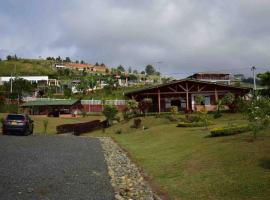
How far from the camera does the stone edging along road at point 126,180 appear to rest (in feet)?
48.6

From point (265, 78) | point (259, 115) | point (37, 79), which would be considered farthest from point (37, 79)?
point (259, 115)

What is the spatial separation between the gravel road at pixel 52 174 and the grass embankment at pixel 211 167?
2.26 m

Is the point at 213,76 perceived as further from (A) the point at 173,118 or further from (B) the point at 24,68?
(B) the point at 24,68

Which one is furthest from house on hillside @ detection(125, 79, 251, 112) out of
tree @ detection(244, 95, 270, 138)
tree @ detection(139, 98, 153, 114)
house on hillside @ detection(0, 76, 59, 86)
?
house on hillside @ detection(0, 76, 59, 86)

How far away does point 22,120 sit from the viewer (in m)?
38.9

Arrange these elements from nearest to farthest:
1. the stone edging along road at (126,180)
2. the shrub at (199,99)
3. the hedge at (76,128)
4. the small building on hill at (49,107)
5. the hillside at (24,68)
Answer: the stone edging along road at (126,180), the hedge at (76,128), the shrub at (199,99), the small building on hill at (49,107), the hillside at (24,68)

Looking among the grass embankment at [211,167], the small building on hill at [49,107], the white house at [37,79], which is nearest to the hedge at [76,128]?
the grass embankment at [211,167]

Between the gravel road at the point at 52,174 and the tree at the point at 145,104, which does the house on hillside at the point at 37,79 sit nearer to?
the tree at the point at 145,104

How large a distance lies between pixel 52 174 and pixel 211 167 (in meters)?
6.10

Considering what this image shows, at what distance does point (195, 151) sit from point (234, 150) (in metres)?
2.89

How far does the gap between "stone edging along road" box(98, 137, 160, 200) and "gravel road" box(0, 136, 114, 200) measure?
0.34 metres

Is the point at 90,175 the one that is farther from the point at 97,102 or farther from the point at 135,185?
the point at 97,102

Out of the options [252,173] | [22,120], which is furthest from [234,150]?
[22,120]

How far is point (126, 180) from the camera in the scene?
703 inches
